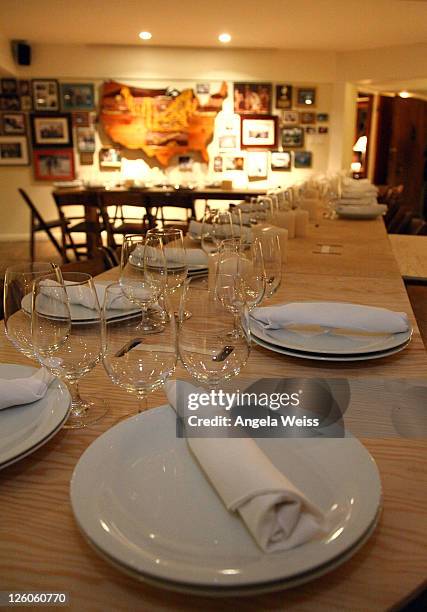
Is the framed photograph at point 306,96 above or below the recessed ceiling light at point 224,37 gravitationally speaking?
below

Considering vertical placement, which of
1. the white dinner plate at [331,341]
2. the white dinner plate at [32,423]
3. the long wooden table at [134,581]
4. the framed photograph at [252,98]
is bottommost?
the long wooden table at [134,581]

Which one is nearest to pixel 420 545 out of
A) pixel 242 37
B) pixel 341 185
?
pixel 341 185

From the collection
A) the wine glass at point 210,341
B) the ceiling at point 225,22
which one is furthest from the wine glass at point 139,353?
the ceiling at point 225,22

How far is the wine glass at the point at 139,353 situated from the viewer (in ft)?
2.26

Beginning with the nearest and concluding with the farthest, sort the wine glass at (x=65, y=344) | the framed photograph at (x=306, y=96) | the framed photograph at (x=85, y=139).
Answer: the wine glass at (x=65, y=344)
the framed photograph at (x=306, y=96)
the framed photograph at (x=85, y=139)

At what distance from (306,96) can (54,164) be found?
11.7 ft

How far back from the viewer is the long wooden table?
0.44 meters

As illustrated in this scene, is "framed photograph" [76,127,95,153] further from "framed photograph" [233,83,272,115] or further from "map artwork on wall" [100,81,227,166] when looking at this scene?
"framed photograph" [233,83,272,115]

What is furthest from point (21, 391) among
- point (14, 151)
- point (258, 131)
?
point (14, 151)

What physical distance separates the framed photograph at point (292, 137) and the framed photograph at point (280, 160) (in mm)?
110

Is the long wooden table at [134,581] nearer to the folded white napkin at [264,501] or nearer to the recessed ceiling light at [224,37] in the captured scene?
the folded white napkin at [264,501]

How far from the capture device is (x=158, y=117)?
6887 millimetres

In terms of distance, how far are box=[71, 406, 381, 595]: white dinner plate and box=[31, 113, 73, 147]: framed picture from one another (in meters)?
7.12

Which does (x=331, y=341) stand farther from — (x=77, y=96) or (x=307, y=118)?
(x=77, y=96)
